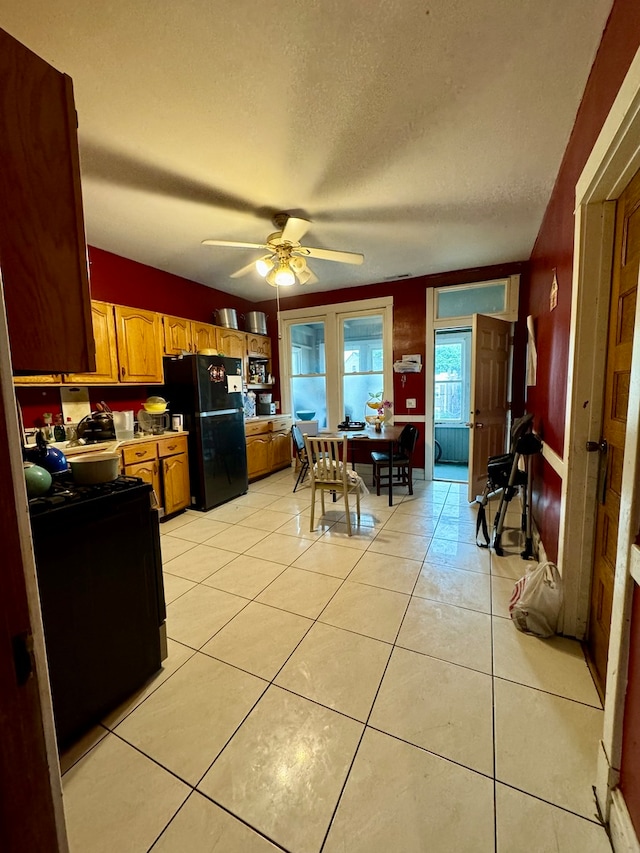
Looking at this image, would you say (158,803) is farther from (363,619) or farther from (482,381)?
(482,381)

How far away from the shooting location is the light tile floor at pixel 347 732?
1011 millimetres

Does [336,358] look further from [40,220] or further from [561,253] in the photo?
[40,220]

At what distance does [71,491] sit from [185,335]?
2.95 meters

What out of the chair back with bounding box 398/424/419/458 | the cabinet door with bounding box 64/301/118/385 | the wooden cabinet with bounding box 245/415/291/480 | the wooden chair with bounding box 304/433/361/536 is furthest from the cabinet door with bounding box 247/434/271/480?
the chair back with bounding box 398/424/419/458

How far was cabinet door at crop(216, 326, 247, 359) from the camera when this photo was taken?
4422 millimetres

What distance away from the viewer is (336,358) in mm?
5070

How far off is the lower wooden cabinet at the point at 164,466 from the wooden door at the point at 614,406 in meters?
3.33

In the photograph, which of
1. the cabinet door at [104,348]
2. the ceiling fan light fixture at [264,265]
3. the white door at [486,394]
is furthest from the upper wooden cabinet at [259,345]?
the white door at [486,394]

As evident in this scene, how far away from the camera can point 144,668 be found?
4.93ft

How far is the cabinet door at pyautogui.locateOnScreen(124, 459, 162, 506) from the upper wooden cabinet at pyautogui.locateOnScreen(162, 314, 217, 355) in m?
1.26

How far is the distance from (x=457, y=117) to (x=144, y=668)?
3085 mm

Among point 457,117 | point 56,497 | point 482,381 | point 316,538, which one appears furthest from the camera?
point 482,381

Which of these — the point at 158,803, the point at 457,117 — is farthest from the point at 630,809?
the point at 457,117

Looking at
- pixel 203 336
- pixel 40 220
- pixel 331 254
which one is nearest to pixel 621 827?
pixel 40 220
